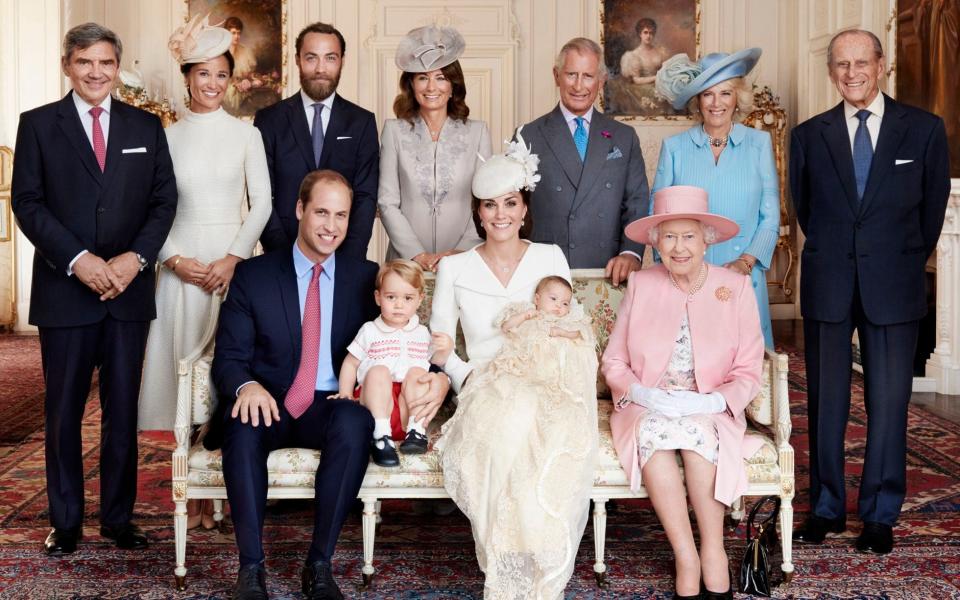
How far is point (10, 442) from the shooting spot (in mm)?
6020

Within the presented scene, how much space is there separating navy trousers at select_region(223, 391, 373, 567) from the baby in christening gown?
315mm

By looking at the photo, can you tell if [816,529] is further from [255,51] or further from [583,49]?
[255,51]

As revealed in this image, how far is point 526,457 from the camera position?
3.48 m

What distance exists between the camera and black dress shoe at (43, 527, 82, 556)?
402 centimetres

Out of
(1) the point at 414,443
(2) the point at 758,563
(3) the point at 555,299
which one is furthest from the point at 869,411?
(1) the point at 414,443

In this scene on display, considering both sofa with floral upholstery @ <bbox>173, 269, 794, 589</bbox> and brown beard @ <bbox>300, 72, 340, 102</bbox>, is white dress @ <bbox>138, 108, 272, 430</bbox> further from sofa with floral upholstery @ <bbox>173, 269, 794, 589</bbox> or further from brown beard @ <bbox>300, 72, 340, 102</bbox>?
sofa with floral upholstery @ <bbox>173, 269, 794, 589</bbox>

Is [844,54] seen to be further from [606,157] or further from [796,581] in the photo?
[796,581]

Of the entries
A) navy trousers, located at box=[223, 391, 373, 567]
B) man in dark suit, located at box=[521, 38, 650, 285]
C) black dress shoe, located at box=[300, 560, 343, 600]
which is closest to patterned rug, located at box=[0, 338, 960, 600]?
black dress shoe, located at box=[300, 560, 343, 600]

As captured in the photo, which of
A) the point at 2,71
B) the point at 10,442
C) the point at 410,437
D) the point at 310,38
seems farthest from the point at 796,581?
the point at 2,71

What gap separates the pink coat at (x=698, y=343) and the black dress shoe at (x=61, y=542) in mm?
2081

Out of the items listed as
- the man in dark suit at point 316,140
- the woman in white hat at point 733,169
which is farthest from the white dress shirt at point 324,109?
the woman in white hat at point 733,169

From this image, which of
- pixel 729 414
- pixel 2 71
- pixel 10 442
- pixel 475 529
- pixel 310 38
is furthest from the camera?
pixel 2 71

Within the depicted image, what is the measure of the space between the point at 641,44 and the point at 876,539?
319 inches

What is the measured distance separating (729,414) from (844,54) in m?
1.41
